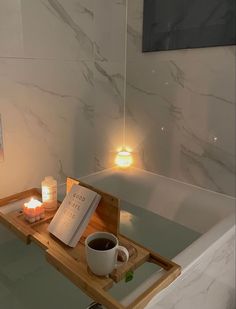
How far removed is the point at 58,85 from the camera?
143 centimetres

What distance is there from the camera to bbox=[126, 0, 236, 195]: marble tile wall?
54.5 inches

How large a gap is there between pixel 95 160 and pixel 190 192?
2.01 ft

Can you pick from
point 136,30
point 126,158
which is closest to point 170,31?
point 136,30

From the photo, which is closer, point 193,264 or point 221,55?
point 193,264

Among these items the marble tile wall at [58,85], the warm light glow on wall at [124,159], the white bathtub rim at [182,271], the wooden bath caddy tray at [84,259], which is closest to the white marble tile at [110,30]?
the marble tile wall at [58,85]

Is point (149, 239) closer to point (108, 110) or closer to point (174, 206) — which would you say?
point (174, 206)

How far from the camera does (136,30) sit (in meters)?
1.65

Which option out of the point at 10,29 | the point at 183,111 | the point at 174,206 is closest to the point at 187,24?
the point at 183,111

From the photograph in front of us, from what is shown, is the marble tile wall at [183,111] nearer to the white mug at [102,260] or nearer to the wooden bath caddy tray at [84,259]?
the wooden bath caddy tray at [84,259]

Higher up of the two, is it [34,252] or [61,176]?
[61,176]

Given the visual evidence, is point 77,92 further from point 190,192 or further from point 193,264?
point 193,264

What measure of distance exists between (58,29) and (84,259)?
1093 millimetres

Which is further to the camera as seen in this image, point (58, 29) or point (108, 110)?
point (108, 110)

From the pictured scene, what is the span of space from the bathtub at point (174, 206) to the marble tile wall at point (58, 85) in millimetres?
195
